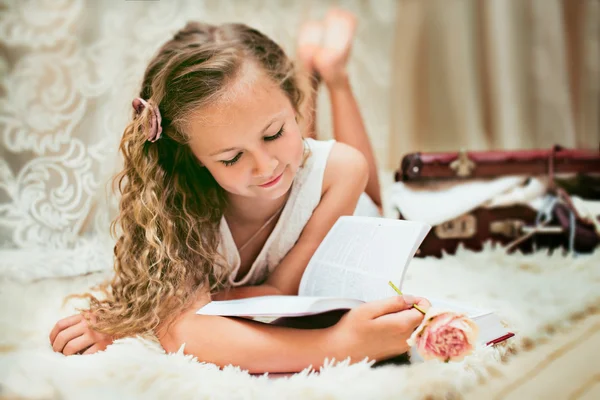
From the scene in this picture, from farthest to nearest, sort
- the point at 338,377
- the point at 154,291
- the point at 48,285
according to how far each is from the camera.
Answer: the point at 48,285 < the point at 154,291 < the point at 338,377

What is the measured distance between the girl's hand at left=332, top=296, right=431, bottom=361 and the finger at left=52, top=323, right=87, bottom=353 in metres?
0.35

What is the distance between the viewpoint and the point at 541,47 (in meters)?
1.75

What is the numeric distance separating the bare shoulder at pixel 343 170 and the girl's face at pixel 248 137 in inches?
4.6

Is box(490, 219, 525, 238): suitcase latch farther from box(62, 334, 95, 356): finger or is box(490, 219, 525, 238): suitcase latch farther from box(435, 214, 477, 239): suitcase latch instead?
box(62, 334, 95, 356): finger

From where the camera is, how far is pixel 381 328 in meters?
0.62

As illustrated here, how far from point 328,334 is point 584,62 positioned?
5.20 feet

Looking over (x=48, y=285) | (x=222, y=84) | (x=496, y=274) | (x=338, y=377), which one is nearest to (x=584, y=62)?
(x=496, y=274)

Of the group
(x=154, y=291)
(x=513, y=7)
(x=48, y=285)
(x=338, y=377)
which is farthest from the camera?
(x=513, y=7)

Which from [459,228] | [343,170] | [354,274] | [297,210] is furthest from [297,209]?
[459,228]

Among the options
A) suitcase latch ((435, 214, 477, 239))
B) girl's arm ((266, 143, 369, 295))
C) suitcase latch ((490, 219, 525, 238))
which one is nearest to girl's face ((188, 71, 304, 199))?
girl's arm ((266, 143, 369, 295))

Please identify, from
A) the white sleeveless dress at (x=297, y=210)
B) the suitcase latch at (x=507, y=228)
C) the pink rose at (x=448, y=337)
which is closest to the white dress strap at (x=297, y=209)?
the white sleeveless dress at (x=297, y=210)

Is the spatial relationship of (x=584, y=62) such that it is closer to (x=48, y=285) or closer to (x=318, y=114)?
(x=318, y=114)

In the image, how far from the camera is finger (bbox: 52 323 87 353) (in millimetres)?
694

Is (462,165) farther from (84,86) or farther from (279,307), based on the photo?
(84,86)
